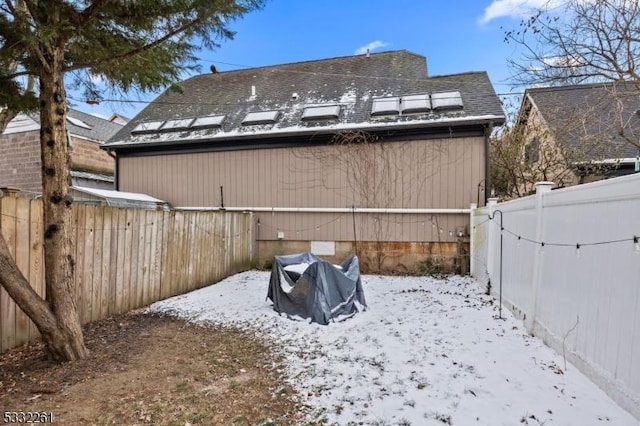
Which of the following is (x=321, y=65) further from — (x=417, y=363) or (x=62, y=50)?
(x=417, y=363)

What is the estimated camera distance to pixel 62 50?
131 inches

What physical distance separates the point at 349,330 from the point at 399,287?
2736 millimetres

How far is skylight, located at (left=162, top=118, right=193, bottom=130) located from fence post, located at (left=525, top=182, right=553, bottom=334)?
29.3 ft

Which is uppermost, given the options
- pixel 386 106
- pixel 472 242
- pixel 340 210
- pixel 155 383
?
pixel 386 106

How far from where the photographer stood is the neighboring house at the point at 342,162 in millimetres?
8078

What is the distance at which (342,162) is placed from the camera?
8.62 m

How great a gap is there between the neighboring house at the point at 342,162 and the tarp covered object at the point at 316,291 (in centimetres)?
342

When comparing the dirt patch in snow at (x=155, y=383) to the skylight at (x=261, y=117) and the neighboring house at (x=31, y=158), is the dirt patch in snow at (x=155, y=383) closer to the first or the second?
the skylight at (x=261, y=117)

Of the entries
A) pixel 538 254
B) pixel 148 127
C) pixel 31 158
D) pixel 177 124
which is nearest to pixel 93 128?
pixel 31 158

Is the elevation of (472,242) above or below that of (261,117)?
below

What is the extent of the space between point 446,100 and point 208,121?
20.5ft

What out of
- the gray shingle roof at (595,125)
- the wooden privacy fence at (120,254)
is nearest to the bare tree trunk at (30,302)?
the wooden privacy fence at (120,254)

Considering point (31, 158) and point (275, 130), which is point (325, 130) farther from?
point (31, 158)

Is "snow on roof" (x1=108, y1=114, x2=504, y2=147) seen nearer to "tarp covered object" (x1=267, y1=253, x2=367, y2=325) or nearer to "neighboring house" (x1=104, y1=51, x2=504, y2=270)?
"neighboring house" (x1=104, y1=51, x2=504, y2=270)
